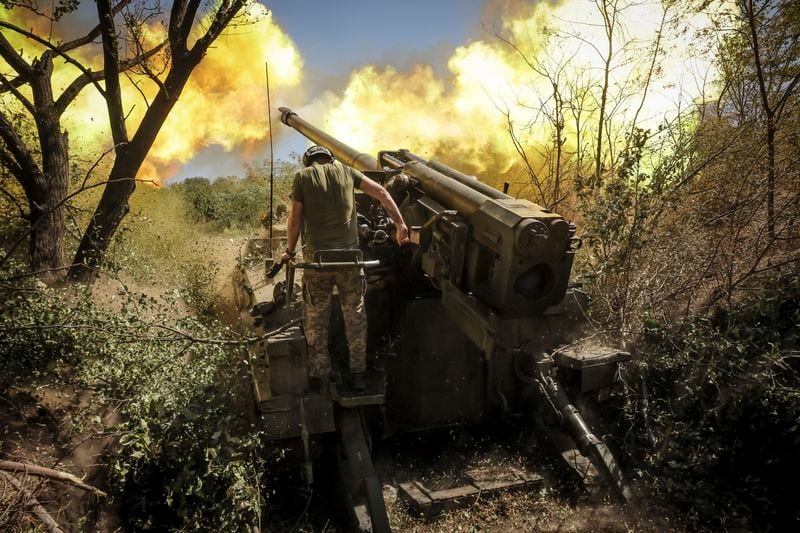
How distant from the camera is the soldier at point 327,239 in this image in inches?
194

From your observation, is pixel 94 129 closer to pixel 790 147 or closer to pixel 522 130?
pixel 522 130

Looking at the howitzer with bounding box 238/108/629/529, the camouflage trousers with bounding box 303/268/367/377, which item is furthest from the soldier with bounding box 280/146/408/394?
the howitzer with bounding box 238/108/629/529

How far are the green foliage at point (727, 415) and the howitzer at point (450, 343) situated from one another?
497mm

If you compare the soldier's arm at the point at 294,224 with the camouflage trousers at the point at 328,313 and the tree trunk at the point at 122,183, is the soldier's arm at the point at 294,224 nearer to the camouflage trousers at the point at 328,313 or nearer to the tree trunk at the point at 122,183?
the camouflage trousers at the point at 328,313

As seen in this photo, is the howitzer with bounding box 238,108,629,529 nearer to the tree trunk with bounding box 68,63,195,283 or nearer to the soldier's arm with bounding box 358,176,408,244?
the soldier's arm with bounding box 358,176,408,244

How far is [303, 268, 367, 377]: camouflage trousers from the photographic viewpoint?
16.4ft

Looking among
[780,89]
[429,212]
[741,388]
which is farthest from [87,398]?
[780,89]

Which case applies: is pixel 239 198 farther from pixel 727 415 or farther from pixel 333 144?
pixel 727 415

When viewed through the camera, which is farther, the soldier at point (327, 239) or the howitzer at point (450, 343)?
the soldier at point (327, 239)

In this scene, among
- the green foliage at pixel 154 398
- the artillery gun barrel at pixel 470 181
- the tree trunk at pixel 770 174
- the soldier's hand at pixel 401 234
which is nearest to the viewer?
the green foliage at pixel 154 398

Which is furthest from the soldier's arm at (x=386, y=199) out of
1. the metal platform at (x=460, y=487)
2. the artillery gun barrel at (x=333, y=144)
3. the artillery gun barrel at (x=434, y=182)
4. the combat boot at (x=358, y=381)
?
the metal platform at (x=460, y=487)

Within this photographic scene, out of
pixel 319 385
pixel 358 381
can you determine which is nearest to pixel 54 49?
pixel 319 385

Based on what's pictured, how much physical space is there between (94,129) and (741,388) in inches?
439

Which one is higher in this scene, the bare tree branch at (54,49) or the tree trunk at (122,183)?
the bare tree branch at (54,49)
